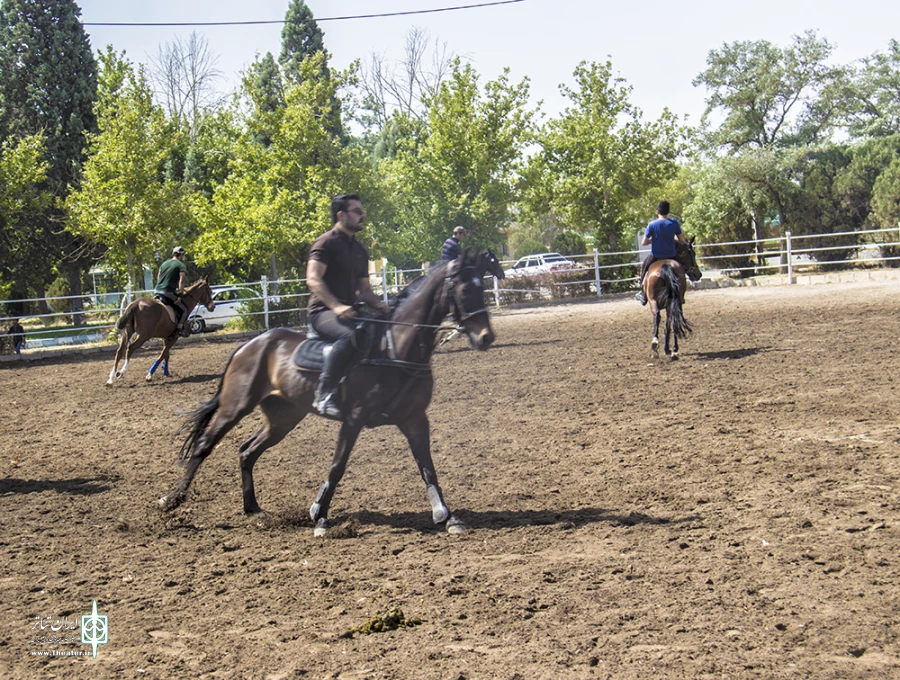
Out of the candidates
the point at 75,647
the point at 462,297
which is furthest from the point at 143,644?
the point at 462,297

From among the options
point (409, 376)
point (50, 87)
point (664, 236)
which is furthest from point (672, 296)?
point (50, 87)

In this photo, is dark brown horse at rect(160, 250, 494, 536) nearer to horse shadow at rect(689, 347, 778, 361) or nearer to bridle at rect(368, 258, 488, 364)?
bridle at rect(368, 258, 488, 364)

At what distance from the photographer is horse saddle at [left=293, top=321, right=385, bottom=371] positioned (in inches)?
236

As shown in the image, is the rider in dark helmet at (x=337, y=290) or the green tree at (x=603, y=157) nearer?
the rider in dark helmet at (x=337, y=290)

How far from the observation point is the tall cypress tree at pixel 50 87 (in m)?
35.4

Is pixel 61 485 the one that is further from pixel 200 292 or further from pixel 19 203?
pixel 19 203

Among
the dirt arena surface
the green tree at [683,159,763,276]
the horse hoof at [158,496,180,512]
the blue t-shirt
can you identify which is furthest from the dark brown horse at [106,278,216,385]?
the green tree at [683,159,763,276]

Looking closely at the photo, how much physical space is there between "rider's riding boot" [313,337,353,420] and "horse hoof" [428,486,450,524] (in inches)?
32.0

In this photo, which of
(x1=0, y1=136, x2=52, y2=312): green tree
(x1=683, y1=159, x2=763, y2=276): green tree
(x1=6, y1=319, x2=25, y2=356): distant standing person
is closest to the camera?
(x1=6, y1=319, x2=25, y2=356): distant standing person

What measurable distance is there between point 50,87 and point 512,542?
36546 millimetres

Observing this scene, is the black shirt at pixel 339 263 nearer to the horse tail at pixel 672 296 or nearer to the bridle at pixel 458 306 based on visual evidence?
the bridle at pixel 458 306

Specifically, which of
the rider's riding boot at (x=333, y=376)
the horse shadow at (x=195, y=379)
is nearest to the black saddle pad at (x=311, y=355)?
the rider's riding boot at (x=333, y=376)

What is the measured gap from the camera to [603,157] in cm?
3228

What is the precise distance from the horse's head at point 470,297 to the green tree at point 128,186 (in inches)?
934
